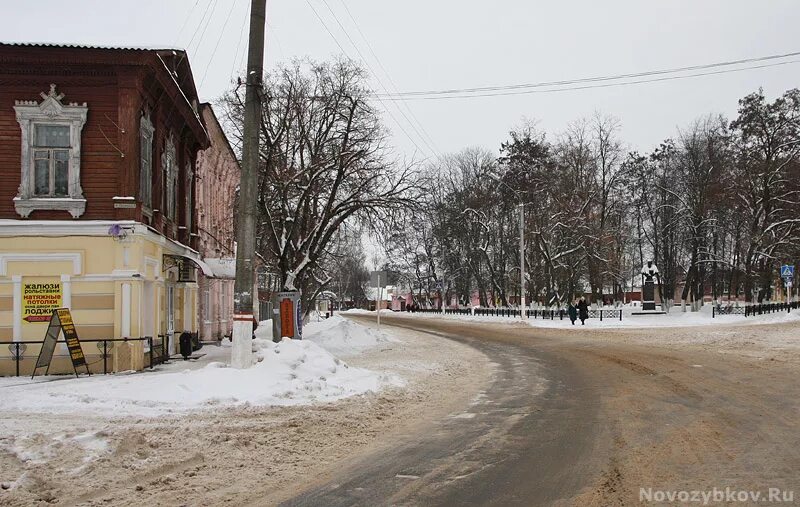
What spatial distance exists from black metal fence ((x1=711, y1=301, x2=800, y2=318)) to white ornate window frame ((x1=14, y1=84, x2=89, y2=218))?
1409 inches

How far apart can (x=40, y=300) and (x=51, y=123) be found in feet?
13.7

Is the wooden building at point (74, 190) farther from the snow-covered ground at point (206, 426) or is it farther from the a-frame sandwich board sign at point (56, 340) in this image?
the snow-covered ground at point (206, 426)

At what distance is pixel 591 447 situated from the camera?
809 cm

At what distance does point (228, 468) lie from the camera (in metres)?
7.41

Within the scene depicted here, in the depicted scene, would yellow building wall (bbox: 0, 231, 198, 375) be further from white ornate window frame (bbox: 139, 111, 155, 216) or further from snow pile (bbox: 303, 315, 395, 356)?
snow pile (bbox: 303, 315, 395, 356)

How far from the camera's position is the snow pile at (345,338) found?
2477 centimetres

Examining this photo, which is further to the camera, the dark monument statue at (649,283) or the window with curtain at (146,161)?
the dark monument statue at (649,283)

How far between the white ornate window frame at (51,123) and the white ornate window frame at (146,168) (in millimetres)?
1364

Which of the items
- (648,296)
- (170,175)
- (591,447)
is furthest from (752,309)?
(591,447)

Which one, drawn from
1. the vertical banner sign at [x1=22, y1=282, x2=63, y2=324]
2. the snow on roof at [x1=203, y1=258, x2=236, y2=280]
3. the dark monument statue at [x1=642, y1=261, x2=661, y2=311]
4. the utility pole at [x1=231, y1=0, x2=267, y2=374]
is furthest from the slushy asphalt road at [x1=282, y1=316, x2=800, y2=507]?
the dark monument statue at [x1=642, y1=261, x2=661, y2=311]

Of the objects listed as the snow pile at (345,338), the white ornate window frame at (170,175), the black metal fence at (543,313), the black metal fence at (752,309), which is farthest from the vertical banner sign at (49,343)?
the black metal fence at (752,309)

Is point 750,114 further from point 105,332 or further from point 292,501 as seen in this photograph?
point 292,501

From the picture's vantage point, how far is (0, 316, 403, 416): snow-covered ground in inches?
428

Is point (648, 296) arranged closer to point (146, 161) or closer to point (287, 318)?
point (287, 318)
